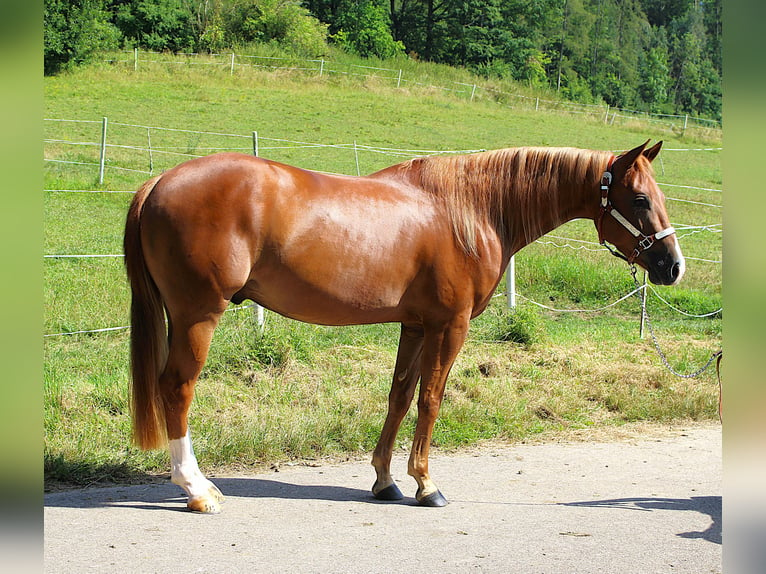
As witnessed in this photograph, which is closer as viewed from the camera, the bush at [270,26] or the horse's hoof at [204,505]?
the horse's hoof at [204,505]

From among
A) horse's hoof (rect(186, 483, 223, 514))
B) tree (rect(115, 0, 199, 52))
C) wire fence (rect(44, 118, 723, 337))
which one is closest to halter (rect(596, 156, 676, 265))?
horse's hoof (rect(186, 483, 223, 514))

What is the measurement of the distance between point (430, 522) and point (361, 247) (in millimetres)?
1501

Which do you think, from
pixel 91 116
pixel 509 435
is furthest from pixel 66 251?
pixel 91 116

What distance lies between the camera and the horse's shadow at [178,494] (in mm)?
4066

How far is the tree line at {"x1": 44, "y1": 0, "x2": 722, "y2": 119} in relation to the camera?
108 feet

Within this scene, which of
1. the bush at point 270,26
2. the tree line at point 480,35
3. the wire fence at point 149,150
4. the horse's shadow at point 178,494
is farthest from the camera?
the bush at point 270,26

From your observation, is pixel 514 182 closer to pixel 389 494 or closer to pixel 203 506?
pixel 389 494

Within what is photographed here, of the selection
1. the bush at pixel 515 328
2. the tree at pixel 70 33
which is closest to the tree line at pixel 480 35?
the tree at pixel 70 33

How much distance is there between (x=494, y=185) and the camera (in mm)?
4383

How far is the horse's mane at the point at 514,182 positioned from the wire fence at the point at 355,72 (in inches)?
1031

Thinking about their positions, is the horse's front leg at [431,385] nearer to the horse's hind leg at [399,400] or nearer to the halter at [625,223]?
the horse's hind leg at [399,400]

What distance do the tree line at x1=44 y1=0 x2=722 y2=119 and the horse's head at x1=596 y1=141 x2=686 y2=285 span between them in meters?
24.0

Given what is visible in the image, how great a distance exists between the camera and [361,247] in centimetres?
404

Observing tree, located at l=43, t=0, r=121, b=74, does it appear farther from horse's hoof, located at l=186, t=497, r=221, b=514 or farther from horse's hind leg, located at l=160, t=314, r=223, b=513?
horse's hoof, located at l=186, t=497, r=221, b=514
